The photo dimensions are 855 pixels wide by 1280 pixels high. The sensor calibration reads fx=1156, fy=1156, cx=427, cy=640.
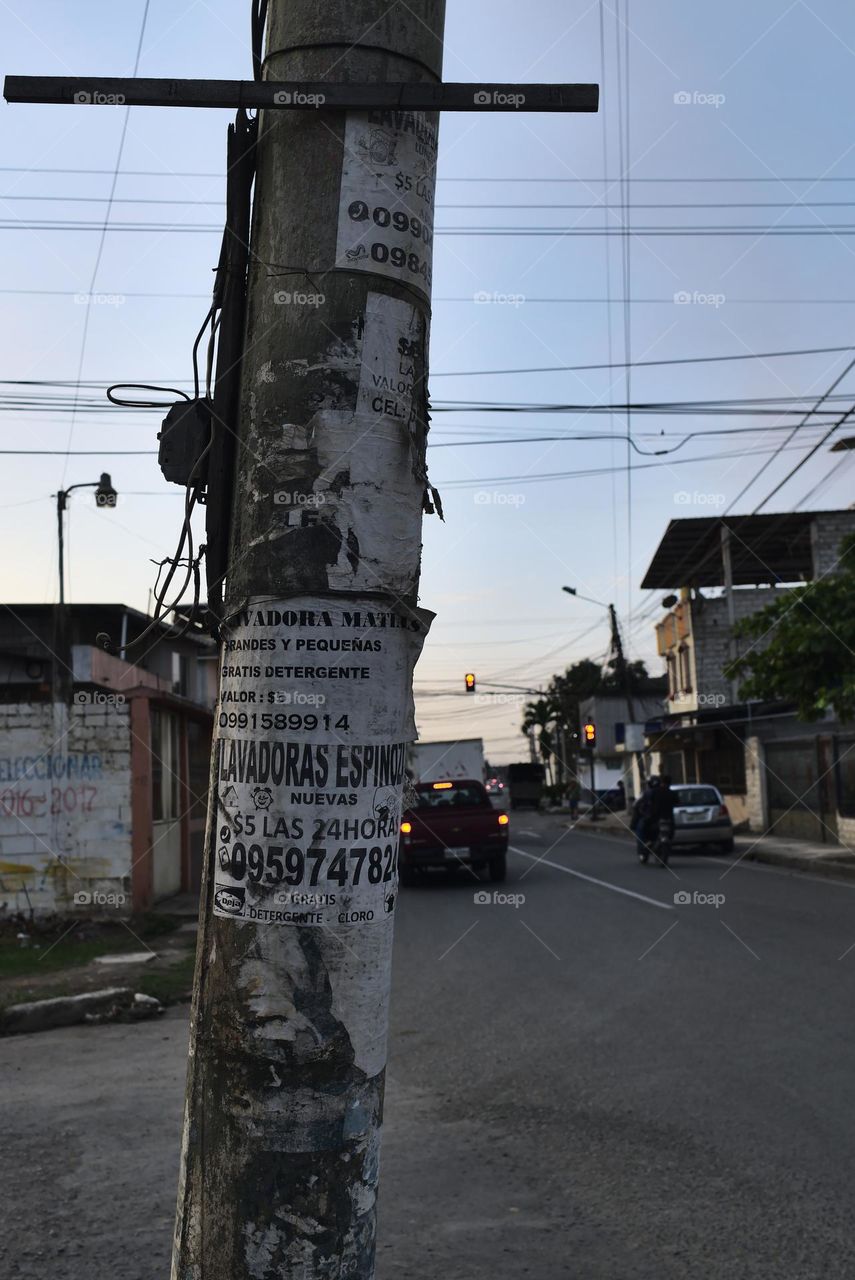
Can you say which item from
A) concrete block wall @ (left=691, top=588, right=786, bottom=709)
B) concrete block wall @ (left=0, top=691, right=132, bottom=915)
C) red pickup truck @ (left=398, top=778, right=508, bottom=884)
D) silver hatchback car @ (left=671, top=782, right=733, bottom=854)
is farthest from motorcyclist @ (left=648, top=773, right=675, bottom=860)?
concrete block wall @ (left=691, top=588, right=786, bottom=709)

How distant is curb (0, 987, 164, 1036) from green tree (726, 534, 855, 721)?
12.1 metres

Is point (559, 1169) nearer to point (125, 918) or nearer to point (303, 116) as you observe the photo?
point (303, 116)

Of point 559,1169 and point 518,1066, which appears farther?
point 518,1066

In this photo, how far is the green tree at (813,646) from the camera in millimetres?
18297

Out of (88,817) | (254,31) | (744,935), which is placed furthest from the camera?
(88,817)

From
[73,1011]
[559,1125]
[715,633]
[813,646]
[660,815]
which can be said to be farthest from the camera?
[715,633]

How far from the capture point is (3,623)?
37.0 metres

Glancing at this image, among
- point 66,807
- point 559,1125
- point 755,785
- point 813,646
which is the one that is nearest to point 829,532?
point 755,785

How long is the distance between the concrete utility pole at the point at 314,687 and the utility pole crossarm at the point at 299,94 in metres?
0.05

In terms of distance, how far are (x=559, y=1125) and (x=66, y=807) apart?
10840 millimetres

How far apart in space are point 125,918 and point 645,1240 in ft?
38.0

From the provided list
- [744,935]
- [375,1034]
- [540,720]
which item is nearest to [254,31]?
[375,1034]

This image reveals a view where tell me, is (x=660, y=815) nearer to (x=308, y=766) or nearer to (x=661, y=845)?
Result: (x=661, y=845)

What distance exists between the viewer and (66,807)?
15117 mm
